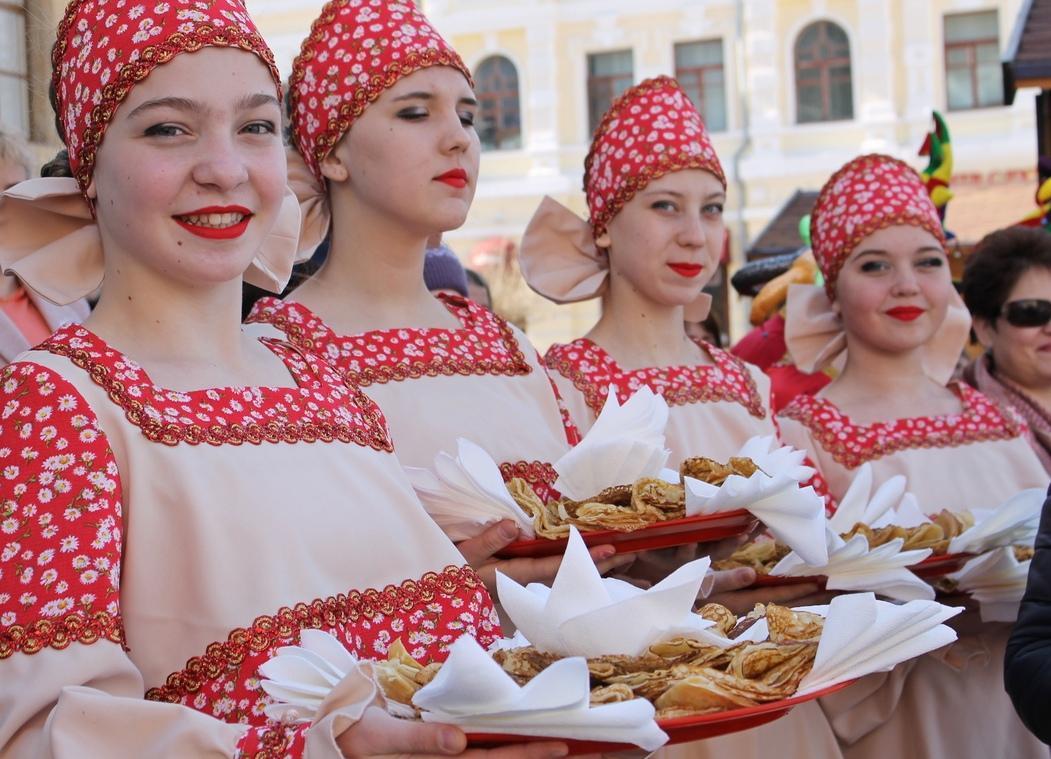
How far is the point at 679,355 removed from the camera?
12.0 feet

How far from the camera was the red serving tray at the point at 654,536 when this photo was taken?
2.59 metres

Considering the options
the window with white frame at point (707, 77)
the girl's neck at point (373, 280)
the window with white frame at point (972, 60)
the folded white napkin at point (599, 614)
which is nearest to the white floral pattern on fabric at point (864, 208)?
the girl's neck at point (373, 280)

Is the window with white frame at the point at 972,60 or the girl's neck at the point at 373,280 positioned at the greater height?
the window with white frame at the point at 972,60

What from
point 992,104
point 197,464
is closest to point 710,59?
point 992,104

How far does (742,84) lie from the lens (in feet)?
77.1

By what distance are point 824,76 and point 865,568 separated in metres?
21.3

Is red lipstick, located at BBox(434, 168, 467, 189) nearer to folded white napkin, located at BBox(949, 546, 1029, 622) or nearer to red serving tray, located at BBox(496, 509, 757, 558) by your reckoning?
red serving tray, located at BBox(496, 509, 757, 558)

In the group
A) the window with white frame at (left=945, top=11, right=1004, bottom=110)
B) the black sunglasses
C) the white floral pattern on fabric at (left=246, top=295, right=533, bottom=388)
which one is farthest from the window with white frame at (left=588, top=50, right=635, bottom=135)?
the white floral pattern on fabric at (left=246, top=295, right=533, bottom=388)

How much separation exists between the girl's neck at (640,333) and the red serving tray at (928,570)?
0.75 m

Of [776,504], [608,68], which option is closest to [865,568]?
[776,504]

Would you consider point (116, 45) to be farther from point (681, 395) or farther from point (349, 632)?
point (681, 395)

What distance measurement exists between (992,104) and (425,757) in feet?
72.7

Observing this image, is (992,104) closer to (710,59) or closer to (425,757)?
(710,59)

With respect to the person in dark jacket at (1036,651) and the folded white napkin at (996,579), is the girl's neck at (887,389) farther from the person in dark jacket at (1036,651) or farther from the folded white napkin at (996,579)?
the person in dark jacket at (1036,651)
